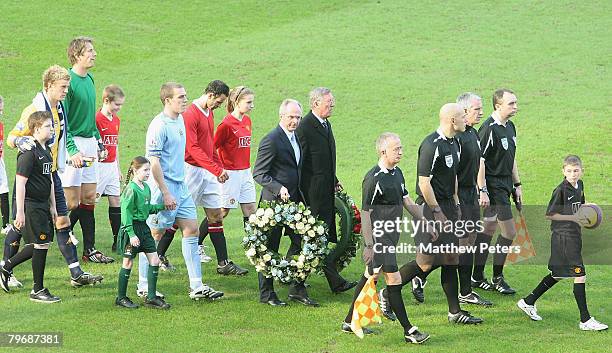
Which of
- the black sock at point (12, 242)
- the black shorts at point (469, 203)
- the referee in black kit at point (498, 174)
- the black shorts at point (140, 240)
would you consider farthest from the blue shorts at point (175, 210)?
the referee in black kit at point (498, 174)

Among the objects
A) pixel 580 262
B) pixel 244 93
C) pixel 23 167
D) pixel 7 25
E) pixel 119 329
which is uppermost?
pixel 7 25

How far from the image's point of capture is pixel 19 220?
10617mm

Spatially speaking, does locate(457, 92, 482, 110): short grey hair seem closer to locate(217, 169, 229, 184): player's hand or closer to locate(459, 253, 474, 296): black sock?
locate(459, 253, 474, 296): black sock

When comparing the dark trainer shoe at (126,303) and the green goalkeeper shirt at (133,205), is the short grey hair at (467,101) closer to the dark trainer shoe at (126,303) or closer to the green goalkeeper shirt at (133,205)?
the green goalkeeper shirt at (133,205)

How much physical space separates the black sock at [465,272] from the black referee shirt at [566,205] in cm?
101

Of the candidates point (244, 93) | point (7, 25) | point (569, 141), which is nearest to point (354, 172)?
point (569, 141)

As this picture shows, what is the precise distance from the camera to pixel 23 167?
10.6 meters

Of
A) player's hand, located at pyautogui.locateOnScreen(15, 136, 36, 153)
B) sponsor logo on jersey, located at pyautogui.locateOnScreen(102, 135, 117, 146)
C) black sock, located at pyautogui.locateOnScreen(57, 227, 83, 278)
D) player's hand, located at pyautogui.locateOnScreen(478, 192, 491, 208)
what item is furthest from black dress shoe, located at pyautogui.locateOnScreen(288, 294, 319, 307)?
sponsor logo on jersey, located at pyautogui.locateOnScreen(102, 135, 117, 146)

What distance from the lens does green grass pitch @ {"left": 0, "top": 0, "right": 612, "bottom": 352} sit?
10.2m

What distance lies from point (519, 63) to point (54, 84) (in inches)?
727

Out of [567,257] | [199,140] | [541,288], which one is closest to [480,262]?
[541,288]

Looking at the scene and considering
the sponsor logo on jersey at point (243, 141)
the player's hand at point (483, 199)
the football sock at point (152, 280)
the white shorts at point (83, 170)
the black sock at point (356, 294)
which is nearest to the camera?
the black sock at point (356, 294)

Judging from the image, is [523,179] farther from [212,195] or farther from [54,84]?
[54,84]

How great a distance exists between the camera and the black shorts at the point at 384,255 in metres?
10.0
